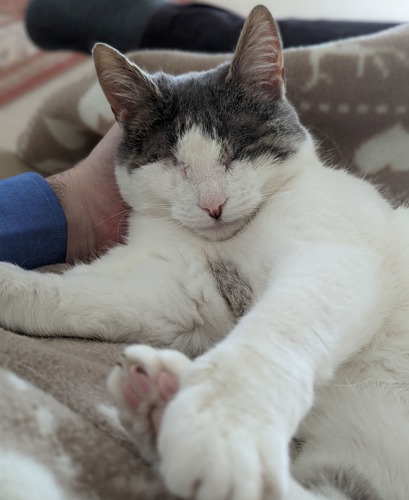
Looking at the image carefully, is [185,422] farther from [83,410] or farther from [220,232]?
[220,232]

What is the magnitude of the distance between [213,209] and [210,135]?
0.57 ft

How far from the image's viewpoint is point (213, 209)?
1037 millimetres

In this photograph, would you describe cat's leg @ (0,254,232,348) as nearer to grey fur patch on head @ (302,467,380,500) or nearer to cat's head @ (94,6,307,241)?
cat's head @ (94,6,307,241)

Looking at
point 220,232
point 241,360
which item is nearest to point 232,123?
point 220,232

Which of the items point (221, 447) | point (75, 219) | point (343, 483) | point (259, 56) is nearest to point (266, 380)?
point (221, 447)

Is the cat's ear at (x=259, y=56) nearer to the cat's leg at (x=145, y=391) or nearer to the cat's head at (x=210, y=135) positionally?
the cat's head at (x=210, y=135)

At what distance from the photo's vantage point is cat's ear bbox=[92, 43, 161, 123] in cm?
117

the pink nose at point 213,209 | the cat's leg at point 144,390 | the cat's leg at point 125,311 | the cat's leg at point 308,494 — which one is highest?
the pink nose at point 213,209

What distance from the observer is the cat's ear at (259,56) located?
116cm

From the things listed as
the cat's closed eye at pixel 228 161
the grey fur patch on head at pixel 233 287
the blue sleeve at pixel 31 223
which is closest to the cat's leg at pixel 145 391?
the grey fur patch on head at pixel 233 287

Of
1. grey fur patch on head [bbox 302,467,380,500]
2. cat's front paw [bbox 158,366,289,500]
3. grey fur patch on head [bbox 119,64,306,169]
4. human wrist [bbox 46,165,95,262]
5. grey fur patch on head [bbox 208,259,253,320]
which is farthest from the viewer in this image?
human wrist [bbox 46,165,95,262]

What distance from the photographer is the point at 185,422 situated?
598 millimetres

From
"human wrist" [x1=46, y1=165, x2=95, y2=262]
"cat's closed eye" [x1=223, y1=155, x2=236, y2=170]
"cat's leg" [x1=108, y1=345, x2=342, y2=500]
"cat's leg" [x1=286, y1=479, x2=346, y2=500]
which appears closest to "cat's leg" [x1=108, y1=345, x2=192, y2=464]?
"cat's leg" [x1=108, y1=345, x2=342, y2=500]

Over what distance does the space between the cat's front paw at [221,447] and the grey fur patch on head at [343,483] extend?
21 centimetres
